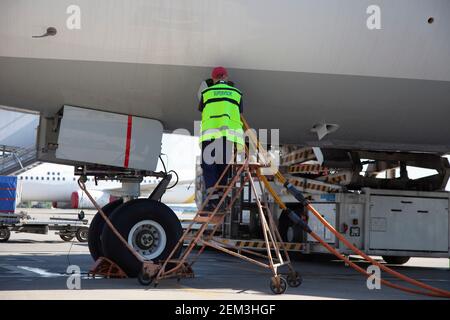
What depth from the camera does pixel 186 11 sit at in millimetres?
8062

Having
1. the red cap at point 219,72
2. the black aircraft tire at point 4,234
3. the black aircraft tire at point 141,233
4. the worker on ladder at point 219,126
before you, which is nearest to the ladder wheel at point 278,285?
the worker on ladder at point 219,126

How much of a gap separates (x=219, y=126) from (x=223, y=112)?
0.18 m

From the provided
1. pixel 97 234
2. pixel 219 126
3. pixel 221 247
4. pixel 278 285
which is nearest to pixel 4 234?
pixel 97 234

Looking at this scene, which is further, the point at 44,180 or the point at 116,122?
the point at 44,180

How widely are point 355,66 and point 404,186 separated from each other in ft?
16.6

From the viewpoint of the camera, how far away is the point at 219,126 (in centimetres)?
793

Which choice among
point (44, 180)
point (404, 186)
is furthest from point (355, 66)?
point (44, 180)

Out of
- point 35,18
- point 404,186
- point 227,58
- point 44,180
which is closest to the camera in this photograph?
point 35,18

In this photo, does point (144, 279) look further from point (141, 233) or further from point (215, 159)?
point (215, 159)

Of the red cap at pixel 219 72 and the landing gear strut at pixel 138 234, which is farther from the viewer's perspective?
the landing gear strut at pixel 138 234

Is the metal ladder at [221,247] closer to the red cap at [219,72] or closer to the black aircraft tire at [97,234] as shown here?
the red cap at [219,72]

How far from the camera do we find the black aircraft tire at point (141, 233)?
845 cm

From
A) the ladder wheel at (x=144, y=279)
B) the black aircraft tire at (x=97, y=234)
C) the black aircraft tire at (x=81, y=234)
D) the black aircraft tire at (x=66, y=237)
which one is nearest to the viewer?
the ladder wheel at (x=144, y=279)
